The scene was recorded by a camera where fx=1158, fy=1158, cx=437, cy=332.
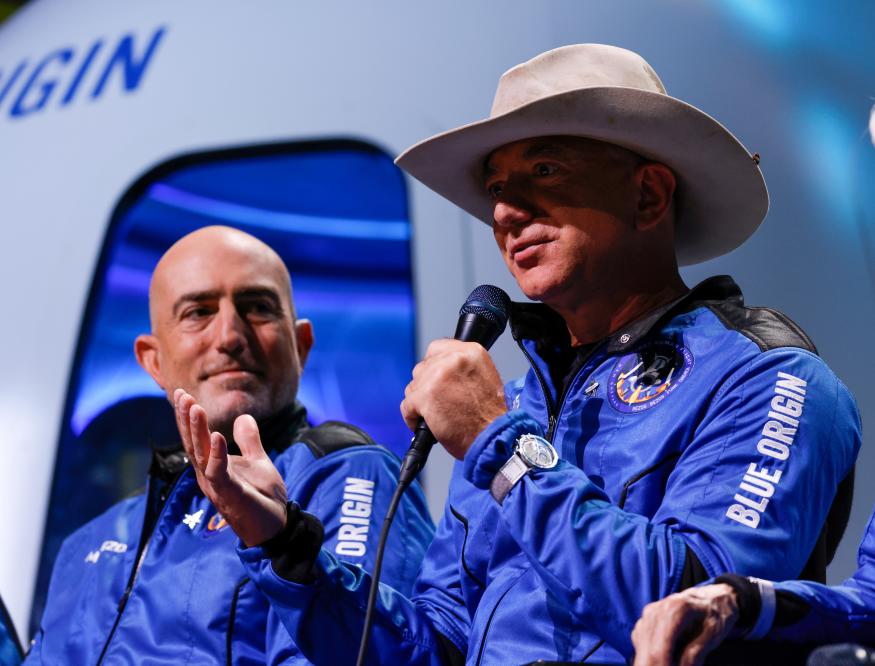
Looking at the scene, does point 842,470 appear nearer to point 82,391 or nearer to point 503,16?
point 503,16

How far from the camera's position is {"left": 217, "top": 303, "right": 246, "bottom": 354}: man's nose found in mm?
2092

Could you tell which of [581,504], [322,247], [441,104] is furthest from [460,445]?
[322,247]

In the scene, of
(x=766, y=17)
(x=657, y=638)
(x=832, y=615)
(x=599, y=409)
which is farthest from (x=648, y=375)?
(x=766, y=17)

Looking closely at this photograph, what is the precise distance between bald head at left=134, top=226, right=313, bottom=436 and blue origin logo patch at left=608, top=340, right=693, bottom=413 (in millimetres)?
801

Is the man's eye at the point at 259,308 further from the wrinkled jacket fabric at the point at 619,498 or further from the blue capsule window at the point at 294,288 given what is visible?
the wrinkled jacket fabric at the point at 619,498

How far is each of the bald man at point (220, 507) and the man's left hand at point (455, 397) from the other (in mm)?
306

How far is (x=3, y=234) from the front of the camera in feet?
→ 9.21

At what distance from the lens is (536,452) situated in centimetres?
128

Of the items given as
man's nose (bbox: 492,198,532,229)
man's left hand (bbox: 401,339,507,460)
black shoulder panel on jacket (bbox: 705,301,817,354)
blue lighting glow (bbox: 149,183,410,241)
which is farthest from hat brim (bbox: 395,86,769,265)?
blue lighting glow (bbox: 149,183,410,241)

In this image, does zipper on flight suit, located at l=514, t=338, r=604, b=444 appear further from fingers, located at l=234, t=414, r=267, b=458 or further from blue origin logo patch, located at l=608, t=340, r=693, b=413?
fingers, located at l=234, t=414, r=267, b=458

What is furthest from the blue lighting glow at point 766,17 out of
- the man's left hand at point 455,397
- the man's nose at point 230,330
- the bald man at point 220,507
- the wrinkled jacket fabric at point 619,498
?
the man's left hand at point 455,397

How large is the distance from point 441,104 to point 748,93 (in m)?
0.65

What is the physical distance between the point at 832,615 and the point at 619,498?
11.4 inches

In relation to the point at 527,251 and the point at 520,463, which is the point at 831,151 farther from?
the point at 520,463
